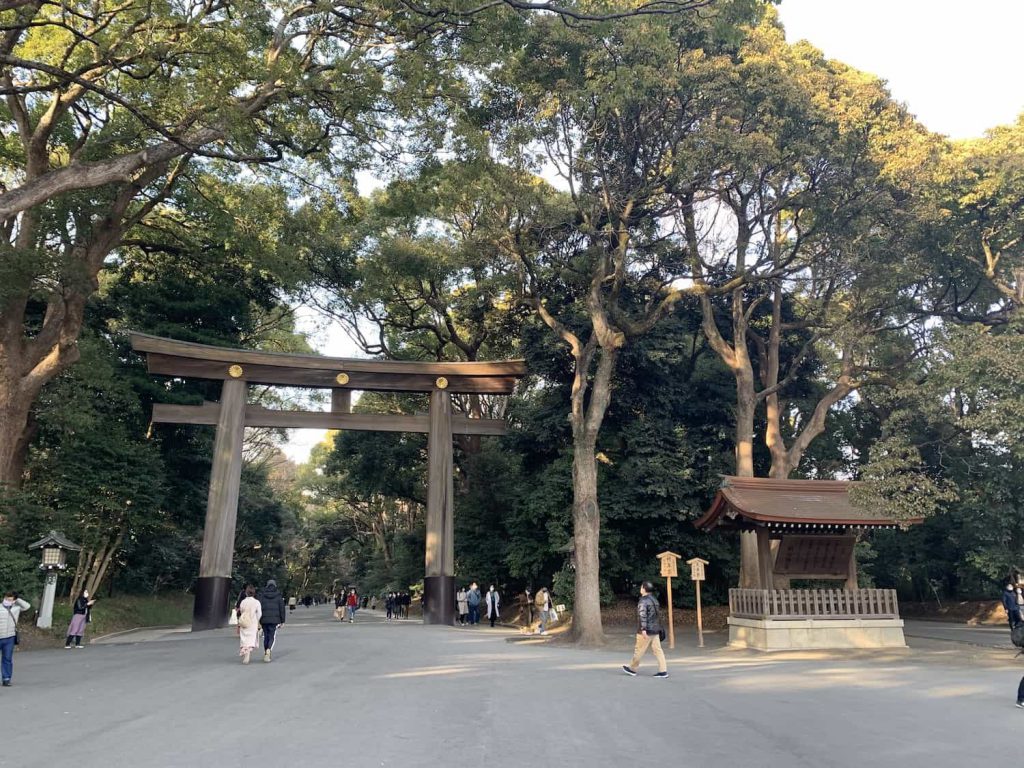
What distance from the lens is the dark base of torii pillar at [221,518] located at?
1798 cm

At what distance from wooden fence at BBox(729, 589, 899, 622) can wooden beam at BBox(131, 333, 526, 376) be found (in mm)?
9349

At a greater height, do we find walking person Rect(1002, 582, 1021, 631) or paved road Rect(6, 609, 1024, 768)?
walking person Rect(1002, 582, 1021, 631)

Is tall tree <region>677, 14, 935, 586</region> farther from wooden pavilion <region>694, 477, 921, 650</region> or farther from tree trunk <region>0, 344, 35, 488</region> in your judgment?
tree trunk <region>0, 344, 35, 488</region>

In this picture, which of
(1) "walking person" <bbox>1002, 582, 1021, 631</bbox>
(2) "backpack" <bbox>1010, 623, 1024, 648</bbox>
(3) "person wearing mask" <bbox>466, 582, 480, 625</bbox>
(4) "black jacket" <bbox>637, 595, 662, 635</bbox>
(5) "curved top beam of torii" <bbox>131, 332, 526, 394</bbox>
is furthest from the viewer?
(3) "person wearing mask" <bbox>466, 582, 480, 625</bbox>

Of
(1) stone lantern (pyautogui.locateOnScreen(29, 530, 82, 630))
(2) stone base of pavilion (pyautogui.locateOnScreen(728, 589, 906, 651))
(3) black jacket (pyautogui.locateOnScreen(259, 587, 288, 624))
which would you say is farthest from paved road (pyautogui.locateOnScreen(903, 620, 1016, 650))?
(1) stone lantern (pyautogui.locateOnScreen(29, 530, 82, 630))

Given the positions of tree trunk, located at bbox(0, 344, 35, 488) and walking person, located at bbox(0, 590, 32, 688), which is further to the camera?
tree trunk, located at bbox(0, 344, 35, 488)

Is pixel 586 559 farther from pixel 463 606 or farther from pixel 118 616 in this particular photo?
pixel 118 616

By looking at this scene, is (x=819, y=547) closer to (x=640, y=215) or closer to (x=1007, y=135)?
(x=640, y=215)

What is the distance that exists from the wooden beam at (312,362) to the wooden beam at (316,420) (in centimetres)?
139

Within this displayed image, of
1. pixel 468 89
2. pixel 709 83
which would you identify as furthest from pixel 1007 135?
pixel 468 89

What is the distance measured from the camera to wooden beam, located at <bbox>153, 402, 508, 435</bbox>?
63.7ft

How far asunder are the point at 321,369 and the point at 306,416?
4.90ft

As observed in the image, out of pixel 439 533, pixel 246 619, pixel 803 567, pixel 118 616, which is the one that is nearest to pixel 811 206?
pixel 803 567

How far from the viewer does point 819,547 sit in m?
16.4
